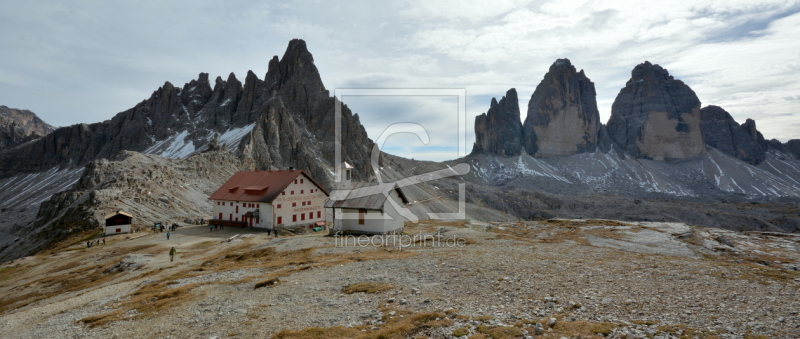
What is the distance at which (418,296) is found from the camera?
17.0 meters

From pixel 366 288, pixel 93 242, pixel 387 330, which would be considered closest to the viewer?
pixel 387 330

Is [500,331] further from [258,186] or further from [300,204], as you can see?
[258,186]

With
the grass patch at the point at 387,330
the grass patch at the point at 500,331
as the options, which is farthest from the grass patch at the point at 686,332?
the grass patch at the point at 387,330

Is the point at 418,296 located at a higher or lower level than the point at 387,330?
lower

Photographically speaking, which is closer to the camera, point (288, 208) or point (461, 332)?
point (461, 332)

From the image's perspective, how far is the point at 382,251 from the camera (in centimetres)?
3291

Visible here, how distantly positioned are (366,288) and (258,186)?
4886 centimetres

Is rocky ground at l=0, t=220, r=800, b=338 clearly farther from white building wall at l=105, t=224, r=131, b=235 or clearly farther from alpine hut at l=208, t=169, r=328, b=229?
alpine hut at l=208, t=169, r=328, b=229

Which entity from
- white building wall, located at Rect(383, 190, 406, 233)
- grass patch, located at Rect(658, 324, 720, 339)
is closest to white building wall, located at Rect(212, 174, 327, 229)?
white building wall, located at Rect(383, 190, 406, 233)

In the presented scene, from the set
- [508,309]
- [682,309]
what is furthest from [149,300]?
[682,309]

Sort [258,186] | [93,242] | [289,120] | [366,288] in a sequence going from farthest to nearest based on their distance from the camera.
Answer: [289,120]
[258,186]
[93,242]
[366,288]

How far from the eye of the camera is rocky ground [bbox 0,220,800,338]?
12.6 m

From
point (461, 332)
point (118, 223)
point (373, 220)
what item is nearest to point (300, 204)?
point (373, 220)

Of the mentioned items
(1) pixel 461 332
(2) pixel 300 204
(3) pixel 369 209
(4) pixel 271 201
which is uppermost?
(4) pixel 271 201
